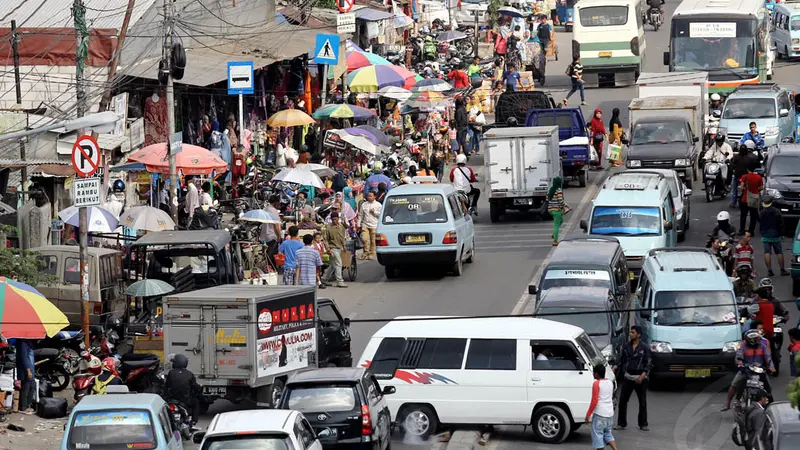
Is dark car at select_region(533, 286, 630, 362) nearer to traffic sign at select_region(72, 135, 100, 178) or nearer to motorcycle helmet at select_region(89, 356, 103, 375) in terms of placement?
motorcycle helmet at select_region(89, 356, 103, 375)

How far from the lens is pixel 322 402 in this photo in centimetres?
1853

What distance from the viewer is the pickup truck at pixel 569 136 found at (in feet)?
130

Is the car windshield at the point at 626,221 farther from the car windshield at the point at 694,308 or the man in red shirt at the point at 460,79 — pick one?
the man in red shirt at the point at 460,79

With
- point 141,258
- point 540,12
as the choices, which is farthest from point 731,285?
point 540,12

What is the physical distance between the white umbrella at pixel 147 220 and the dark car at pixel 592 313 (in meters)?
7.91

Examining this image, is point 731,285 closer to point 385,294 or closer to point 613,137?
point 385,294

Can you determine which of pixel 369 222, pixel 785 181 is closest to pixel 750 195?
pixel 785 181

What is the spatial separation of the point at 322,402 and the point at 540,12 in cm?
5369

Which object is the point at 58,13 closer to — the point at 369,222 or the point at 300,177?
the point at 300,177

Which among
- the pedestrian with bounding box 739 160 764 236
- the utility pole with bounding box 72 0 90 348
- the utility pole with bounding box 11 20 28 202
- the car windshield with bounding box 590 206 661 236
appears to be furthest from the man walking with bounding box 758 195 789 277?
the utility pole with bounding box 11 20 28 202

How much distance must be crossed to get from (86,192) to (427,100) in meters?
21.6

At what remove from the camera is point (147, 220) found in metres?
28.4

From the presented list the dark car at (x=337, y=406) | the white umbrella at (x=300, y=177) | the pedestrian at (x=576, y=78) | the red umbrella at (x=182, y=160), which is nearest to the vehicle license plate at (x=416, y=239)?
the white umbrella at (x=300, y=177)

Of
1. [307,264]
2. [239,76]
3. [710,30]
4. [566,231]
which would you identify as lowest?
[307,264]
